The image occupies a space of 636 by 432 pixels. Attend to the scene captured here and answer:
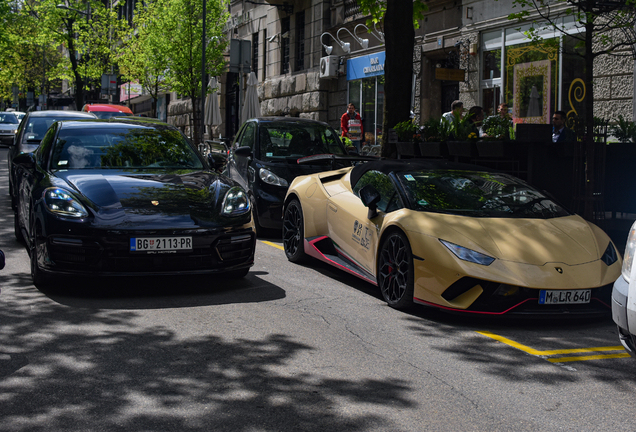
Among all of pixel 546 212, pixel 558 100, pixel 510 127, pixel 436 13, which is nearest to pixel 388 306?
pixel 546 212

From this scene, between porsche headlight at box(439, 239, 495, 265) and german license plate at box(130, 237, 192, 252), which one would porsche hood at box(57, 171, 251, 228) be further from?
porsche headlight at box(439, 239, 495, 265)

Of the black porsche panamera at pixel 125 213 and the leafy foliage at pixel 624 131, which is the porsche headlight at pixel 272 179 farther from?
the leafy foliage at pixel 624 131

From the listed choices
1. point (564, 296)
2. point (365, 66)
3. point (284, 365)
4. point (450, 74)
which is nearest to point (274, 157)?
point (564, 296)

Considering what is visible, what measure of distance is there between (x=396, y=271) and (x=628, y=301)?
241cm

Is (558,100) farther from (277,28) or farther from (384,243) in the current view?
(277,28)

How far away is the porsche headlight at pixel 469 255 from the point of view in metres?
5.68

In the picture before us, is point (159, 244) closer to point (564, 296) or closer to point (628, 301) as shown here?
point (564, 296)

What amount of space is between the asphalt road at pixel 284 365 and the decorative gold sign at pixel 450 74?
13.2 m

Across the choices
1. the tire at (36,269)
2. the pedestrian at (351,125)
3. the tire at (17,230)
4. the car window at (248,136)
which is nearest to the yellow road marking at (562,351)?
the tire at (36,269)

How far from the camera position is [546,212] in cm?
662

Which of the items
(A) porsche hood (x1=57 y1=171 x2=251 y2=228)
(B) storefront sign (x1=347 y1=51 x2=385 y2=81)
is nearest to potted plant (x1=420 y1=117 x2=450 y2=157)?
(A) porsche hood (x1=57 y1=171 x2=251 y2=228)

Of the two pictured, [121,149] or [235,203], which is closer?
[235,203]

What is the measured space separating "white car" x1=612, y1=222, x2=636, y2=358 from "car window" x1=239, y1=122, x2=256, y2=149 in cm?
821

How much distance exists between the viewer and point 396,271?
627cm
